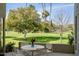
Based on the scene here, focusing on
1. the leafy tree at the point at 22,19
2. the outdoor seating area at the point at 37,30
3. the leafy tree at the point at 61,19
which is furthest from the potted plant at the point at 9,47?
the leafy tree at the point at 61,19

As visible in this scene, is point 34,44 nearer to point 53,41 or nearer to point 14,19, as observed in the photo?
point 53,41

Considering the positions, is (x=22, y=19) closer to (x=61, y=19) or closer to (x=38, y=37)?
(x=38, y=37)

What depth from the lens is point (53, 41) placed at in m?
3.50

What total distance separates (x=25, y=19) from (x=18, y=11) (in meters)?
0.22

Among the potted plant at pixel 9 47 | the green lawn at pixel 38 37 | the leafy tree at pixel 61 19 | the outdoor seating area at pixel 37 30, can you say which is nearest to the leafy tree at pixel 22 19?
the outdoor seating area at pixel 37 30

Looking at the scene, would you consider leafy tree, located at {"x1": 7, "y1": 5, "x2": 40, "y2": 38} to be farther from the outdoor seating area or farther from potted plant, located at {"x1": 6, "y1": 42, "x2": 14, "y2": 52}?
potted plant, located at {"x1": 6, "y1": 42, "x2": 14, "y2": 52}

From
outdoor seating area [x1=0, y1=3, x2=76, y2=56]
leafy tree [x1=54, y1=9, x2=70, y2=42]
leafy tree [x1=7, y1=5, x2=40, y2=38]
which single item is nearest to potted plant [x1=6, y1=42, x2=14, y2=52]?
outdoor seating area [x1=0, y1=3, x2=76, y2=56]

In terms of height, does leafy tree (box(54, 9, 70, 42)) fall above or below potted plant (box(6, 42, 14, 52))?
above

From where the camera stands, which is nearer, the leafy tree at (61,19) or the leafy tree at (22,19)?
the leafy tree at (22,19)

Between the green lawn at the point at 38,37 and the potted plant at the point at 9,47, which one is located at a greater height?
the green lawn at the point at 38,37

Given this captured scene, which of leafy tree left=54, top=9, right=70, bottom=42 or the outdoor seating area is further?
leafy tree left=54, top=9, right=70, bottom=42

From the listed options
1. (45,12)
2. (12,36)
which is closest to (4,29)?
(12,36)

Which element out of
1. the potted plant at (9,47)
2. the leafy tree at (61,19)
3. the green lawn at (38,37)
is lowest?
the potted plant at (9,47)

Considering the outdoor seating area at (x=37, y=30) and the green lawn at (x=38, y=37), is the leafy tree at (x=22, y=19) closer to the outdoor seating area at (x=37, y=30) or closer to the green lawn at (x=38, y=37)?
the outdoor seating area at (x=37, y=30)
